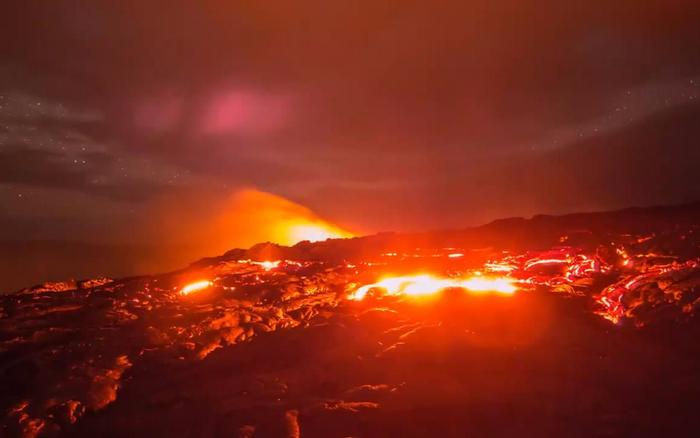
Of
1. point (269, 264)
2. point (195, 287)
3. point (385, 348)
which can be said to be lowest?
point (385, 348)

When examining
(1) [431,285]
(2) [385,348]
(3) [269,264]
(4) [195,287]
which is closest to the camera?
(2) [385,348]

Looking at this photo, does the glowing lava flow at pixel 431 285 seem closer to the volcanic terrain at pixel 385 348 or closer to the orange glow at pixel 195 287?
the volcanic terrain at pixel 385 348

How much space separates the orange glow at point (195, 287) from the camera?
26.9 feet

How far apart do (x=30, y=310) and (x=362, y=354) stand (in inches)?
223

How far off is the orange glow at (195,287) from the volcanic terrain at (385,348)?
0.22 meters

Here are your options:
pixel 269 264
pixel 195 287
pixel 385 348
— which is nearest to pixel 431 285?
pixel 385 348

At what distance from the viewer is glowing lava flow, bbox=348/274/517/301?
23.2 feet

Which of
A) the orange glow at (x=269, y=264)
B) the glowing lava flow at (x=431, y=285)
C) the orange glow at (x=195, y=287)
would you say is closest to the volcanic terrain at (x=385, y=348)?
the glowing lava flow at (x=431, y=285)

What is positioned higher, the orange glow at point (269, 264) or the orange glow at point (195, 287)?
the orange glow at point (269, 264)

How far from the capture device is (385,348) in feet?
17.3

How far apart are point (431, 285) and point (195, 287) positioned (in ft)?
13.8

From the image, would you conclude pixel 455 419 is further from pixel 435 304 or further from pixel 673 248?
pixel 673 248

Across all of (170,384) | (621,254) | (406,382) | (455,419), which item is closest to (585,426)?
(455,419)

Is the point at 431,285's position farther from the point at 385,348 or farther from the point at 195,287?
the point at 195,287
